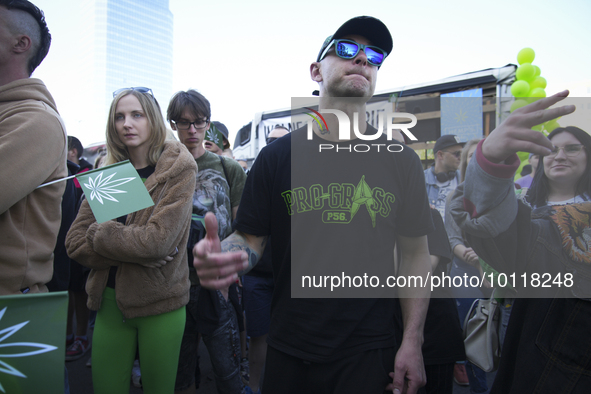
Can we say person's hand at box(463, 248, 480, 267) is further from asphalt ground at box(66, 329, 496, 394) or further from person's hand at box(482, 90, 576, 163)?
asphalt ground at box(66, 329, 496, 394)

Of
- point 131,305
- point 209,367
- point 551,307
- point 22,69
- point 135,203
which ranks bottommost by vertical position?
point 209,367

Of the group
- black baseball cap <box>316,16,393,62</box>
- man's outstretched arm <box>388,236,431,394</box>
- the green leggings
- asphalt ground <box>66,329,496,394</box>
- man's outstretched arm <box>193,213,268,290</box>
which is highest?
black baseball cap <box>316,16,393,62</box>

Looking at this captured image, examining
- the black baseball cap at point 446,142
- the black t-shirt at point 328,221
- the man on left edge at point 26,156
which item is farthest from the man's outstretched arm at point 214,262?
the black baseball cap at point 446,142

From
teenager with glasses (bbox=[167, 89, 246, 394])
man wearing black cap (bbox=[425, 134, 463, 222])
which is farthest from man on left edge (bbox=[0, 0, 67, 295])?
man wearing black cap (bbox=[425, 134, 463, 222])

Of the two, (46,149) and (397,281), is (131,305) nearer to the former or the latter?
(46,149)

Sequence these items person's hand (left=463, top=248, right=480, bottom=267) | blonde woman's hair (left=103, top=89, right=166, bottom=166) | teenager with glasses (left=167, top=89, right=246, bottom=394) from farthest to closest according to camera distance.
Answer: teenager with glasses (left=167, top=89, right=246, bottom=394), blonde woman's hair (left=103, top=89, right=166, bottom=166), person's hand (left=463, top=248, right=480, bottom=267)

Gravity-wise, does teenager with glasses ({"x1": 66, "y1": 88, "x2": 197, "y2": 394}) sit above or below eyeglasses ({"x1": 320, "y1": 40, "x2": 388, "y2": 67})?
below

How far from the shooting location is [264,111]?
34.1ft

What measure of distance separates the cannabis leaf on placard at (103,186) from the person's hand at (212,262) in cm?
69

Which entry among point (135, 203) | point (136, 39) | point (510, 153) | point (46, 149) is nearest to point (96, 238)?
point (135, 203)

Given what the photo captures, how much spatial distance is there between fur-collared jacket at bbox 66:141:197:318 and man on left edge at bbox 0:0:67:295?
0.96 ft

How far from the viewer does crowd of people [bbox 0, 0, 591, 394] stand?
4.23 ft

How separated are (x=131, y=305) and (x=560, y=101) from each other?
6.96 feet

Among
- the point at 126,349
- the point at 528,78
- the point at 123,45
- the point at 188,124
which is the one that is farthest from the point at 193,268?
the point at 123,45
